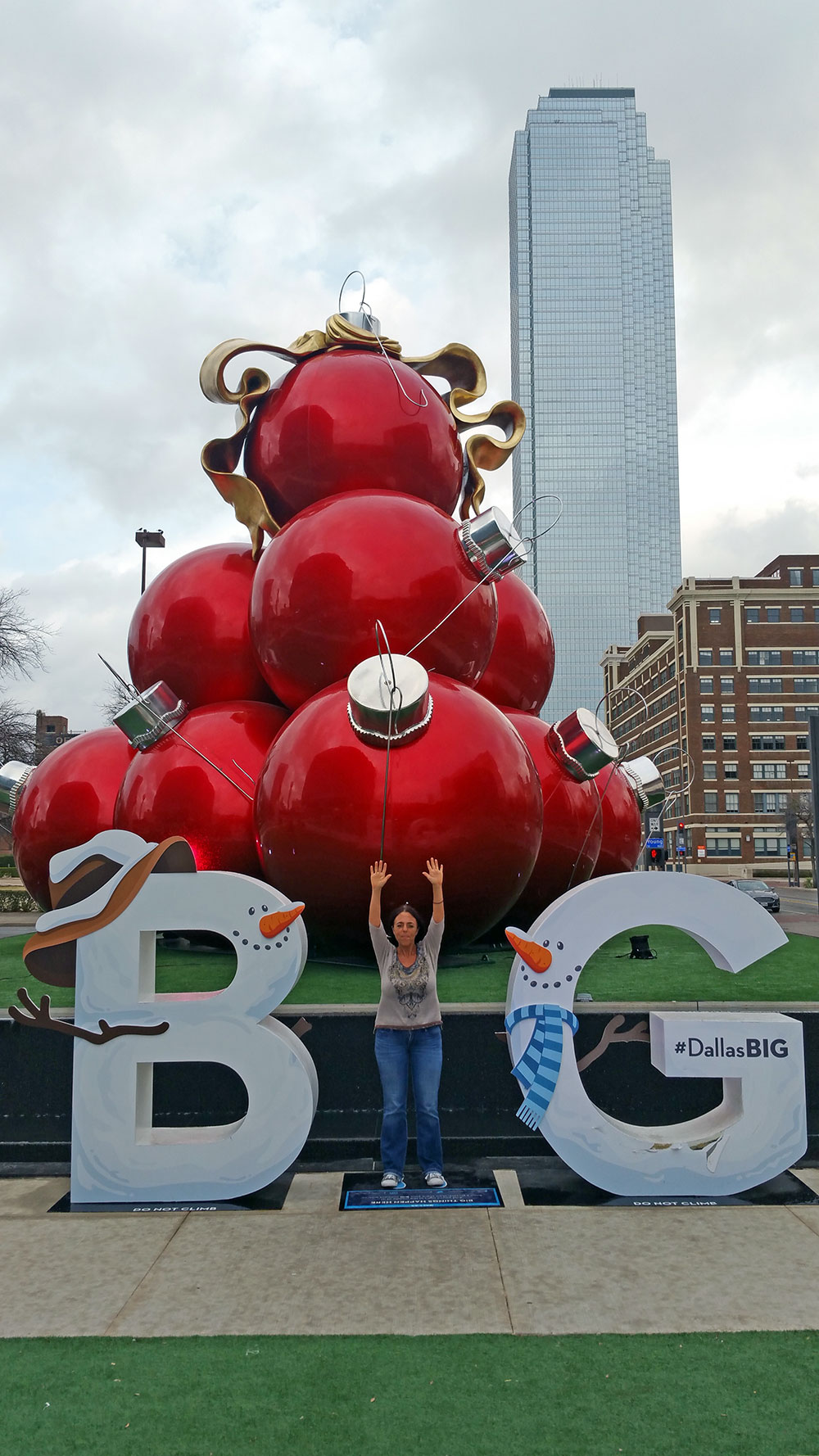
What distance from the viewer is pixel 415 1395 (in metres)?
3.72

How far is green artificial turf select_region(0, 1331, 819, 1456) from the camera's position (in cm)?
342

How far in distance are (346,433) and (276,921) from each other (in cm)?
523

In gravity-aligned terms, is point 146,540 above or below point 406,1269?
above

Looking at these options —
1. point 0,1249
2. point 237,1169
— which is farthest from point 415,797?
point 0,1249

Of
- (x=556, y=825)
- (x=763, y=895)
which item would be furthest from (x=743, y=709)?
(x=556, y=825)

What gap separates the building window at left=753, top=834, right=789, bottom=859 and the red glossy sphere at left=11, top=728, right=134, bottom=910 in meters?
72.9

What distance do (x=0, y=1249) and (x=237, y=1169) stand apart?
1.37m

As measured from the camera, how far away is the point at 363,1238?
5.36 m

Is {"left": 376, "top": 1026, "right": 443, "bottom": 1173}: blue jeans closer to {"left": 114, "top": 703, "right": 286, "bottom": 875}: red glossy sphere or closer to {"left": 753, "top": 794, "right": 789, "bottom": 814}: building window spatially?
{"left": 114, "top": 703, "right": 286, "bottom": 875}: red glossy sphere

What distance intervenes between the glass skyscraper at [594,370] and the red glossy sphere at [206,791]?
13811 centimetres

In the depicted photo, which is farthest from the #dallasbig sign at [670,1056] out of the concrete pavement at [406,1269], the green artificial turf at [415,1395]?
the green artificial turf at [415,1395]

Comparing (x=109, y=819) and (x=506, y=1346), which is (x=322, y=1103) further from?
(x=109, y=819)

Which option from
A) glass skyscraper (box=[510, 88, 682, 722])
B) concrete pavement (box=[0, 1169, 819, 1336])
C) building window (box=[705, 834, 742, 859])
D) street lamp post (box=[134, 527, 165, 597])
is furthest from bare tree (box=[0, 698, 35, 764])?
glass skyscraper (box=[510, 88, 682, 722])

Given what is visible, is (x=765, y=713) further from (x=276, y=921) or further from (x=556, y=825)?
(x=276, y=921)
